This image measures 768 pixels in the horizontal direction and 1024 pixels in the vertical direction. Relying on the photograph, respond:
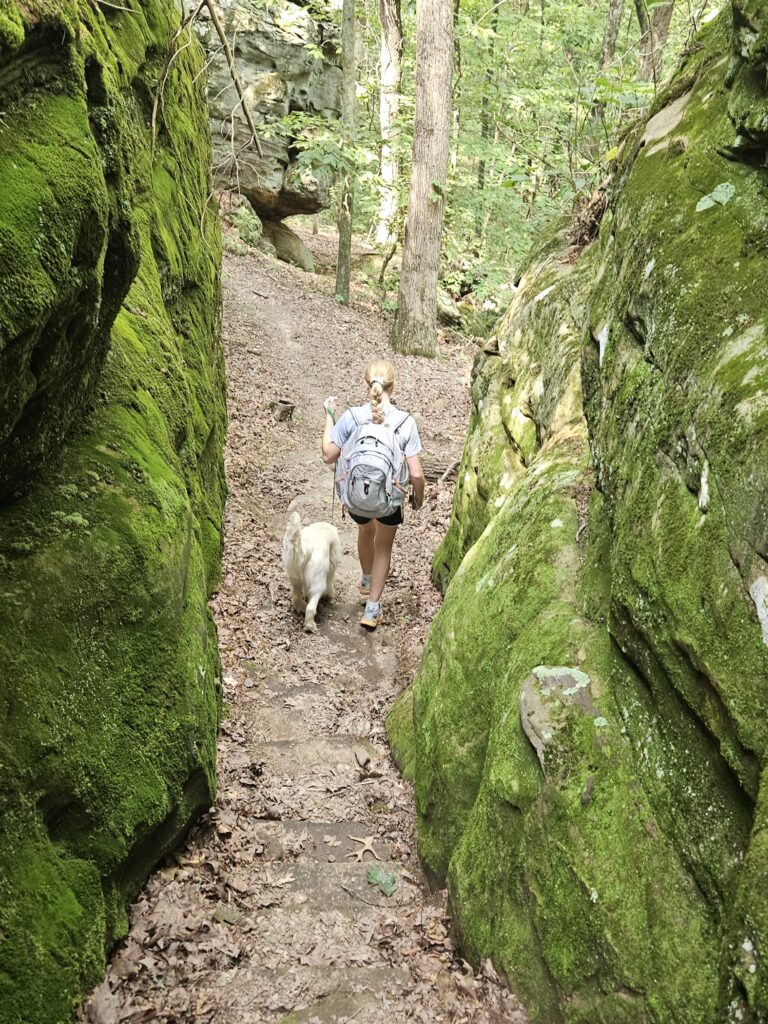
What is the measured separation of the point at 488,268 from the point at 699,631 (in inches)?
793

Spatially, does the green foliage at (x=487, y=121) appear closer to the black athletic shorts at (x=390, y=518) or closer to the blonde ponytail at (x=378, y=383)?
the blonde ponytail at (x=378, y=383)

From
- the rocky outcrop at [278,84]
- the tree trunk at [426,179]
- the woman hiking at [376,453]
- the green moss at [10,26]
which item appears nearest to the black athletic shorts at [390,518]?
the woman hiking at [376,453]

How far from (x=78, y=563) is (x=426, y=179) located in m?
14.6

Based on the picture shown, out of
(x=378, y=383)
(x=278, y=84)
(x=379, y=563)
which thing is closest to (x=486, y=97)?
(x=278, y=84)

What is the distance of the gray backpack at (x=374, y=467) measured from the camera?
6449mm

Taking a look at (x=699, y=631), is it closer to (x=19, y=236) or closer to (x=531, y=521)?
(x=531, y=521)

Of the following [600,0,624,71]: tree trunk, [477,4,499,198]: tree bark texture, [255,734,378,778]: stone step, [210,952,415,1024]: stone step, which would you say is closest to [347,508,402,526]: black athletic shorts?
[255,734,378,778]: stone step

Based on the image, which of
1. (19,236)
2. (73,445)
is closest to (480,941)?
(73,445)

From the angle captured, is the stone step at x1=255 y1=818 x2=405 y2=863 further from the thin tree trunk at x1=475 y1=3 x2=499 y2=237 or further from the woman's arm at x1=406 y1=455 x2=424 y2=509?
the thin tree trunk at x1=475 y1=3 x2=499 y2=237

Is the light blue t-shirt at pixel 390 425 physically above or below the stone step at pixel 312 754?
above

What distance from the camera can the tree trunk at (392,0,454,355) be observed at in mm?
14516

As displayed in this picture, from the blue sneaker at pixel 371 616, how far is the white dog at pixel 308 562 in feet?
1.61

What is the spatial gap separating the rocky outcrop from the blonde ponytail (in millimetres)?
15601

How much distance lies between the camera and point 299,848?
4.16m
